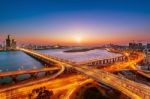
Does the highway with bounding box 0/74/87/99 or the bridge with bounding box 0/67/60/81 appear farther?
the bridge with bounding box 0/67/60/81

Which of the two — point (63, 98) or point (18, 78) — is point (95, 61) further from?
point (63, 98)

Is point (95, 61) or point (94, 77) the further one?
point (95, 61)

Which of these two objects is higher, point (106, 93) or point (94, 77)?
point (94, 77)

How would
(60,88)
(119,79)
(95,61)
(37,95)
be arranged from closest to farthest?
(37,95) < (119,79) < (60,88) < (95,61)

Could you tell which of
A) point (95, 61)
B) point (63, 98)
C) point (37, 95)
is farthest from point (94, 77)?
point (95, 61)

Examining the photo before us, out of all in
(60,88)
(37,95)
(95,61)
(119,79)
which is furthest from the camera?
(95,61)

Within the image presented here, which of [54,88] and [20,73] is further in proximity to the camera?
[20,73]

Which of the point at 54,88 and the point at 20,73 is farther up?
the point at 20,73

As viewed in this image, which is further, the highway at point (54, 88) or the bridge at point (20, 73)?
the bridge at point (20, 73)

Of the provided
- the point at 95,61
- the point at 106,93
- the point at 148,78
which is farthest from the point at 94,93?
the point at 95,61

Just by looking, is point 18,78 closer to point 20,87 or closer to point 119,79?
point 20,87
